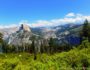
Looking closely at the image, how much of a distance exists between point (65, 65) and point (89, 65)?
187 cm

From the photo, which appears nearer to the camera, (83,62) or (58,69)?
(58,69)

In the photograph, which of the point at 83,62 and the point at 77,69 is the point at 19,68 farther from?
the point at 83,62

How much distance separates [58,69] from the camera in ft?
51.3

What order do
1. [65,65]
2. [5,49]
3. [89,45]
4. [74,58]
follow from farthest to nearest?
[5,49]
[89,45]
[74,58]
[65,65]

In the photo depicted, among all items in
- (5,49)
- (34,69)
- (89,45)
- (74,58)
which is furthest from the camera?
(5,49)

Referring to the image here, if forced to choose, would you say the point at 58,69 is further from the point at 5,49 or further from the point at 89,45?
the point at 5,49

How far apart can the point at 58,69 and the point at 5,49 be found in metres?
132

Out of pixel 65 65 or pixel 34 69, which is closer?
pixel 34 69

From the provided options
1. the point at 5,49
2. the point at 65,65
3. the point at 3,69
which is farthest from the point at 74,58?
the point at 5,49

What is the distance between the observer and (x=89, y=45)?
26375mm

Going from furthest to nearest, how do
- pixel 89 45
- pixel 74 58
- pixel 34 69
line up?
pixel 89 45
pixel 74 58
pixel 34 69

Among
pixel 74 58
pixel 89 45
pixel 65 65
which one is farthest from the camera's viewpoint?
pixel 89 45

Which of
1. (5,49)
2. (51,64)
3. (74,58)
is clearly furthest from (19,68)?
(5,49)

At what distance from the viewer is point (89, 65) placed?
17.2 meters
